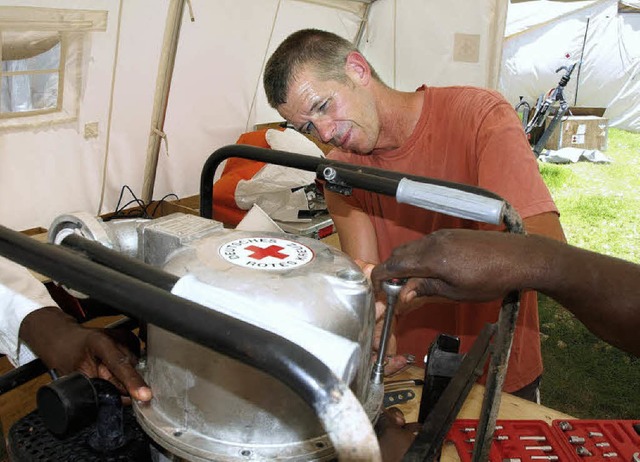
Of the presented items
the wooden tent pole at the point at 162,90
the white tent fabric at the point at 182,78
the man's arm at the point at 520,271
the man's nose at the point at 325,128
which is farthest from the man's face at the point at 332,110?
the wooden tent pole at the point at 162,90

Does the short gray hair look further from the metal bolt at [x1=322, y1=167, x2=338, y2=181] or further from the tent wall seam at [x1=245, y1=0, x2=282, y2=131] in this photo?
the tent wall seam at [x1=245, y1=0, x2=282, y2=131]

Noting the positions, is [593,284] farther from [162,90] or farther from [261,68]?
[261,68]

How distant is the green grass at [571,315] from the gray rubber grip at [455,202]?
8.08 feet

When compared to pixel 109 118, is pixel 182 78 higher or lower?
higher

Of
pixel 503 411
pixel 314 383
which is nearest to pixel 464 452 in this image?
pixel 503 411

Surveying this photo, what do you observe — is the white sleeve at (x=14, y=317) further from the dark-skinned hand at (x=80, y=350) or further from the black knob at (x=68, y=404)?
the black knob at (x=68, y=404)

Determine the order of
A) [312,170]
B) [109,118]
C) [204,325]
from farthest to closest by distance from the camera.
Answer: [109,118] → [312,170] → [204,325]

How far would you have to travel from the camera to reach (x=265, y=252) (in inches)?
27.8

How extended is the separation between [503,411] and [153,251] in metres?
0.91

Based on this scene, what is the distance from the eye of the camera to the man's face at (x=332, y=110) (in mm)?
1431

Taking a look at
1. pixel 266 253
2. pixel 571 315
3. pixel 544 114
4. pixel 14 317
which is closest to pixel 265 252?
pixel 266 253

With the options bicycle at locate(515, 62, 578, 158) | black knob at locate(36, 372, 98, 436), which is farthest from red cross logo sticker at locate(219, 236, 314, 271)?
bicycle at locate(515, 62, 578, 158)

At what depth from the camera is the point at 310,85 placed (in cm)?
143

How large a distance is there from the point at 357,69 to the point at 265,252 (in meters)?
0.98
